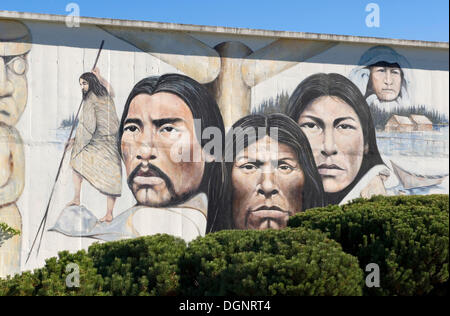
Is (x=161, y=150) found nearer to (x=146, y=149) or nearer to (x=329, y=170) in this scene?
(x=146, y=149)

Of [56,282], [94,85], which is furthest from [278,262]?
[94,85]

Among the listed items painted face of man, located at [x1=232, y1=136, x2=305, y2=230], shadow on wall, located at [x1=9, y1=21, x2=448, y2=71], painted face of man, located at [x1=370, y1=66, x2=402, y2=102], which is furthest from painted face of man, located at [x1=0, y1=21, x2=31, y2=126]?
painted face of man, located at [x1=370, y1=66, x2=402, y2=102]

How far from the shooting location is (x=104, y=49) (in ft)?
34.4

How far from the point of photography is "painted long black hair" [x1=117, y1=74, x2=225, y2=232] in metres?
10.8

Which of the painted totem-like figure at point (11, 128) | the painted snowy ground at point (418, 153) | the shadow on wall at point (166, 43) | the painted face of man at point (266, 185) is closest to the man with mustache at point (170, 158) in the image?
the painted face of man at point (266, 185)

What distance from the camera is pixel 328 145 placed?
1166cm

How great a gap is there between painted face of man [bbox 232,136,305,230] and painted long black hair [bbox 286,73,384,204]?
2.72ft

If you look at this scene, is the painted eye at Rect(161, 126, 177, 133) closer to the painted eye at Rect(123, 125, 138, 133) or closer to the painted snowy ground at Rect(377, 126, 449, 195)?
the painted eye at Rect(123, 125, 138, 133)

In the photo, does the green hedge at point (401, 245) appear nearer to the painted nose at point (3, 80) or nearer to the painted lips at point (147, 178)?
the painted lips at point (147, 178)

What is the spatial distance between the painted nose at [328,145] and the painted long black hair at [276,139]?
34cm

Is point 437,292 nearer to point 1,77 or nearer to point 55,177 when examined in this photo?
point 55,177
